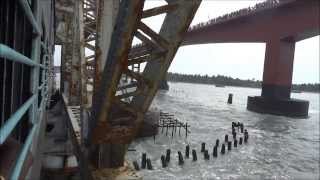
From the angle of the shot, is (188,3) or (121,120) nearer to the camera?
(188,3)

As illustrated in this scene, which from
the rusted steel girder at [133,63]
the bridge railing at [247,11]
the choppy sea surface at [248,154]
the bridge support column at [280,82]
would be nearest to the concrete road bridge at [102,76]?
the rusted steel girder at [133,63]

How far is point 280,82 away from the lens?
48594 millimetres

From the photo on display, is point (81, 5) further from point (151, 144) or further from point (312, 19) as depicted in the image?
point (312, 19)

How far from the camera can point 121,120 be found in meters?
5.36

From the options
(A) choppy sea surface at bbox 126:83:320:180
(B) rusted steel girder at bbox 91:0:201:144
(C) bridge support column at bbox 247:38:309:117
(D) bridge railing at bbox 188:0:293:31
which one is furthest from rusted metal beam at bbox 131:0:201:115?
(C) bridge support column at bbox 247:38:309:117

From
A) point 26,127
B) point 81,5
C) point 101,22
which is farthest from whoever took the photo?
point 81,5

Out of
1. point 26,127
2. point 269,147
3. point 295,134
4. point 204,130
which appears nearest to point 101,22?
point 26,127

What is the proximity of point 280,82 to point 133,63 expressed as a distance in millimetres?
46996

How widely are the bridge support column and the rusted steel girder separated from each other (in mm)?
45194

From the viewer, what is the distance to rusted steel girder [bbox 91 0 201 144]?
4.63m

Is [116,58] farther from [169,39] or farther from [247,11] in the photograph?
[247,11]

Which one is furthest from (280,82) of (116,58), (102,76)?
(116,58)

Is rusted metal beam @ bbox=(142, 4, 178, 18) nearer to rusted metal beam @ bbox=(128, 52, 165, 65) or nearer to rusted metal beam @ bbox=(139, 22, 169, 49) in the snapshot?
rusted metal beam @ bbox=(139, 22, 169, 49)

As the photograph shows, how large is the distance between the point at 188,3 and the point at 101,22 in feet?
9.72
